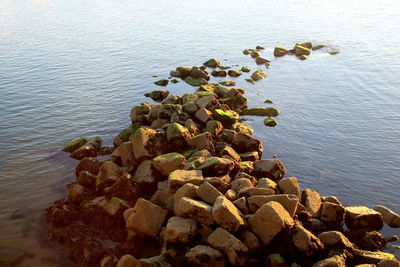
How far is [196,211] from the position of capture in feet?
50.6

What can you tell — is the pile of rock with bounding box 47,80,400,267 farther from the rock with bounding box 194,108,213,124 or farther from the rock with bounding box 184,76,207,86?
the rock with bounding box 184,76,207,86

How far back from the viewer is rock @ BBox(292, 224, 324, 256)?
14586 mm

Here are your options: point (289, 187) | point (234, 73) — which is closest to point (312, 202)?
point (289, 187)

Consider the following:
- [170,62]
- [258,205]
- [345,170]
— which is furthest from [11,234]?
[170,62]

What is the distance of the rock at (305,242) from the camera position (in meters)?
14.6

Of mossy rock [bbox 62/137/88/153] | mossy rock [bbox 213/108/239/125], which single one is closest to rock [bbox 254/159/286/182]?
mossy rock [bbox 213/108/239/125]

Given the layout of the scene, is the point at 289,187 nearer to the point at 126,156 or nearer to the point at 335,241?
the point at 335,241

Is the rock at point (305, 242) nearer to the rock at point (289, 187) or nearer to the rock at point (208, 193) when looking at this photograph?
the rock at point (289, 187)

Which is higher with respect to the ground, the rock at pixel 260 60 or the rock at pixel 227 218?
the rock at pixel 227 218

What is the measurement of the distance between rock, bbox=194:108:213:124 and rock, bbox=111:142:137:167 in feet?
22.0

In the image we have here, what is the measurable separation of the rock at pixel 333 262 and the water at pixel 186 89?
209 inches

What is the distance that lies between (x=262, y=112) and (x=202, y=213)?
17.9 metres

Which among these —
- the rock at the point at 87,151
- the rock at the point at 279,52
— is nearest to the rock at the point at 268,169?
the rock at the point at 87,151

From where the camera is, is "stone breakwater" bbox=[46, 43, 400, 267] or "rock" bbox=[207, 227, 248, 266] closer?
"rock" bbox=[207, 227, 248, 266]
